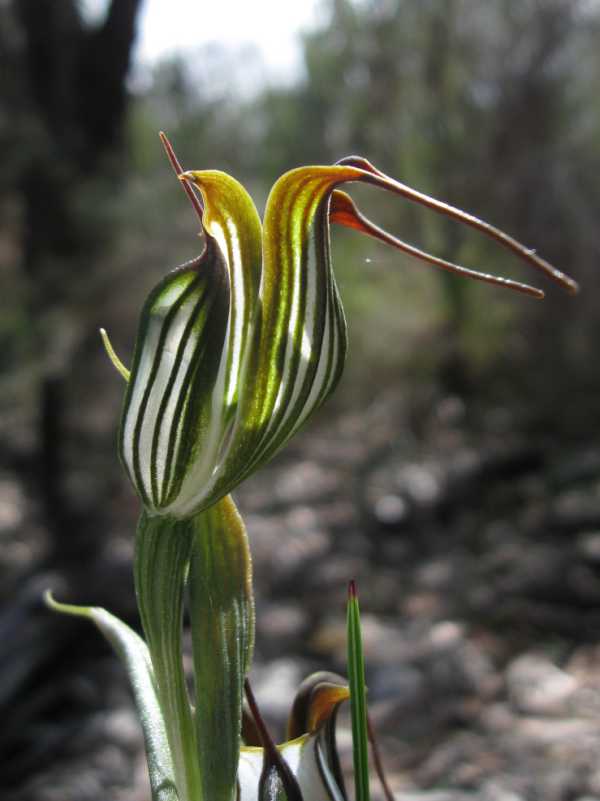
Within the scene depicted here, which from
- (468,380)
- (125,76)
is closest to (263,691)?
(125,76)

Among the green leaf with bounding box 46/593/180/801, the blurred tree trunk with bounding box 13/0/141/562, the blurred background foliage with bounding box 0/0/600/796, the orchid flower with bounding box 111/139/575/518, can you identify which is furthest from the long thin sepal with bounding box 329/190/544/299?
the blurred tree trunk with bounding box 13/0/141/562

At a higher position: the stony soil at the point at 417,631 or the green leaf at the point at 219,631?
the stony soil at the point at 417,631

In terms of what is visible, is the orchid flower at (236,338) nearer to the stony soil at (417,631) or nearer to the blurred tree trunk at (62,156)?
the stony soil at (417,631)

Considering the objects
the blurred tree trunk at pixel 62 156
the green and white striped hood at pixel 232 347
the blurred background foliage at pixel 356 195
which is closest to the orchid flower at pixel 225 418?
the green and white striped hood at pixel 232 347

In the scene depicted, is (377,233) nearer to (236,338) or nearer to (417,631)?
(236,338)

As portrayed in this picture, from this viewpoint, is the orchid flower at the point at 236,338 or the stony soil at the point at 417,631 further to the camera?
the stony soil at the point at 417,631

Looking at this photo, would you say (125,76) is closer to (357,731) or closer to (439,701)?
(439,701)

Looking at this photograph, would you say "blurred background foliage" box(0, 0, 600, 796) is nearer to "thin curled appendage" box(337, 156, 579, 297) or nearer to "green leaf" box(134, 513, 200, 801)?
"green leaf" box(134, 513, 200, 801)
